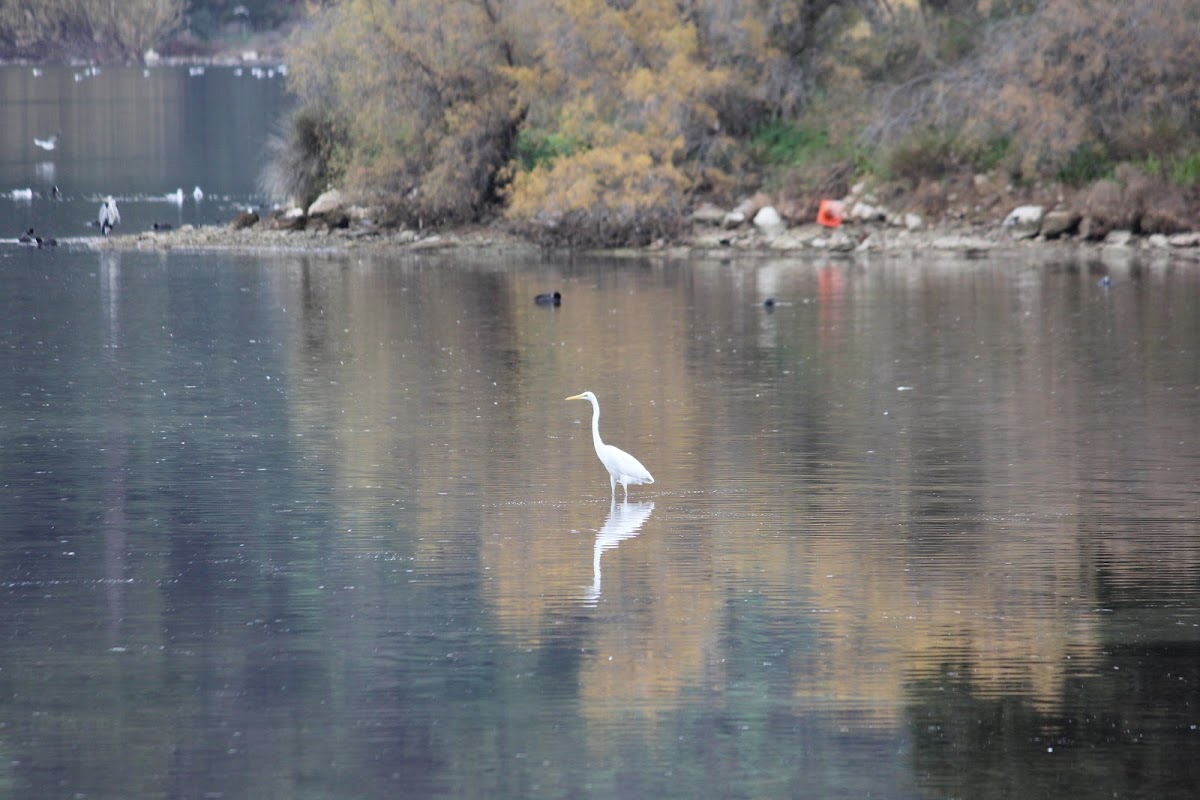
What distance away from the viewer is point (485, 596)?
13.1 m

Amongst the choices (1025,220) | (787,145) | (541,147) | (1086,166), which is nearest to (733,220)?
(787,145)

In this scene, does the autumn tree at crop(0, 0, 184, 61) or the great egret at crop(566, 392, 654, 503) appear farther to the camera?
the autumn tree at crop(0, 0, 184, 61)

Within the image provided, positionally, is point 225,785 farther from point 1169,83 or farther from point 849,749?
point 1169,83

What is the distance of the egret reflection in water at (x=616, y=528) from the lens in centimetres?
1369

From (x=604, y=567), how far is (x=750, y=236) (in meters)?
26.7

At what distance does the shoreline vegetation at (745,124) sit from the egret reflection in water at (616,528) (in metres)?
23.3

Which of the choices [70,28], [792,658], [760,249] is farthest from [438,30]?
[70,28]

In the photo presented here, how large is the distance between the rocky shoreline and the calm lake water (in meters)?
11.1

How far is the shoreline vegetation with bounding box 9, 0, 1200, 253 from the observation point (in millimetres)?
38750

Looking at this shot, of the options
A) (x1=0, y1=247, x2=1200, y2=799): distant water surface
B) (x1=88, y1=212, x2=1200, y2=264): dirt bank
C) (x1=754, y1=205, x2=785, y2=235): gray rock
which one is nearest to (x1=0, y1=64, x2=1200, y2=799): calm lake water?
(x1=0, y1=247, x2=1200, y2=799): distant water surface

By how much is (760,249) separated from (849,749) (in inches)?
1169

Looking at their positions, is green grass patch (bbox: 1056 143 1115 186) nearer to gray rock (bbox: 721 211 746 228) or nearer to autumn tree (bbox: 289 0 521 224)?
gray rock (bbox: 721 211 746 228)

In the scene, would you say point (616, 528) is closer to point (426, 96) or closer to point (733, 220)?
point (733, 220)

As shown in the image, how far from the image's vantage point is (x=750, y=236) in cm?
4000
